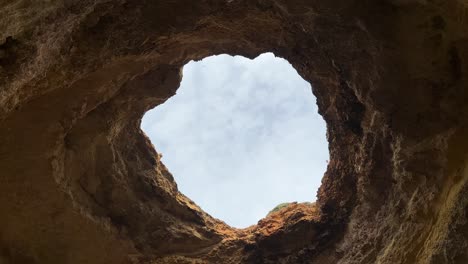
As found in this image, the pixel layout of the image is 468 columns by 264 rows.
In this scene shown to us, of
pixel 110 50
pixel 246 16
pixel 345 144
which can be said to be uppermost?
pixel 246 16

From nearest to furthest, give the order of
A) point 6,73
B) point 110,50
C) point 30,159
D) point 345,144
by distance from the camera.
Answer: point 6,73
point 110,50
point 30,159
point 345,144

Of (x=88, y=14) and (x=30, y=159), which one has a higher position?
(x=88, y=14)

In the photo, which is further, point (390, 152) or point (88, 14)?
point (390, 152)

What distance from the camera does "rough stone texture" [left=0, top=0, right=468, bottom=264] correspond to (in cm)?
609

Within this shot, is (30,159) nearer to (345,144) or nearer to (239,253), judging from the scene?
(239,253)

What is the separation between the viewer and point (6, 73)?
18.0ft

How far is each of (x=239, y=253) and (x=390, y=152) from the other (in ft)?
11.8

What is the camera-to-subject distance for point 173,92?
30.3 ft

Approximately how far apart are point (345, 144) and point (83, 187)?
488 cm

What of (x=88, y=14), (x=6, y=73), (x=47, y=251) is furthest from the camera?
(x=47, y=251)

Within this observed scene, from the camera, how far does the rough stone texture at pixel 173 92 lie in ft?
20.0

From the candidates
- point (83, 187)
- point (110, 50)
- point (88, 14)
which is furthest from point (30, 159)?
point (88, 14)

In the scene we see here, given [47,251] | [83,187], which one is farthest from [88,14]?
[47,251]

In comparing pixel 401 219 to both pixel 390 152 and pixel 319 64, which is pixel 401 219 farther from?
pixel 319 64
